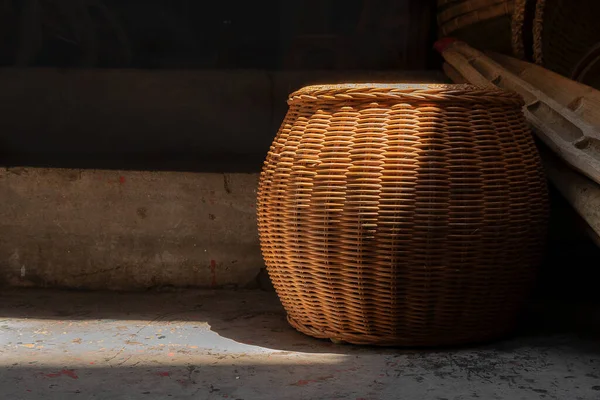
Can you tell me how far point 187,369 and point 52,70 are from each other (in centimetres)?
192

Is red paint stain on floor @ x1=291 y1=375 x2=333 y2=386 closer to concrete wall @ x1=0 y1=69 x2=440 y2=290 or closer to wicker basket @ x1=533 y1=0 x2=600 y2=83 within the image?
concrete wall @ x1=0 y1=69 x2=440 y2=290

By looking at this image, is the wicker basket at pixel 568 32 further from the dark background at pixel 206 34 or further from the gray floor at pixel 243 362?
the gray floor at pixel 243 362

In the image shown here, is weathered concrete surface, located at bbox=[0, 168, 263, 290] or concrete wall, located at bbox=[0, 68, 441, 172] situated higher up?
concrete wall, located at bbox=[0, 68, 441, 172]

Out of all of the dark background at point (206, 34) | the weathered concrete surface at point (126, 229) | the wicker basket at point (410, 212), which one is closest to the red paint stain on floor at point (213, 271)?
the weathered concrete surface at point (126, 229)

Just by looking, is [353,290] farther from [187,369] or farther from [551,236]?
[551,236]

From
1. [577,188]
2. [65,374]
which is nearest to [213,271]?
[65,374]

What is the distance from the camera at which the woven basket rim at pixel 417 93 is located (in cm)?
249

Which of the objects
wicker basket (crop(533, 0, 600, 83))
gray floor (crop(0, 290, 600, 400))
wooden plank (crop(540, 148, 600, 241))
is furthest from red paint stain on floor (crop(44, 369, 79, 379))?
wicker basket (crop(533, 0, 600, 83))

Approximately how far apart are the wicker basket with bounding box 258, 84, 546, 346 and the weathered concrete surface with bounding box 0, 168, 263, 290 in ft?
2.51

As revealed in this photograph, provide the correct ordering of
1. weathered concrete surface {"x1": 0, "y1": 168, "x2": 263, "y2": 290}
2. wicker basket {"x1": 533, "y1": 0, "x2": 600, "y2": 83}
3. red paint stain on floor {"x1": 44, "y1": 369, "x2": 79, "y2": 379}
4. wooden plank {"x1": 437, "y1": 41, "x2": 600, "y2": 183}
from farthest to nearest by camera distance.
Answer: wicker basket {"x1": 533, "y1": 0, "x2": 600, "y2": 83} < weathered concrete surface {"x1": 0, "y1": 168, "x2": 263, "y2": 290} < wooden plank {"x1": 437, "y1": 41, "x2": 600, "y2": 183} < red paint stain on floor {"x1": 44, "y1": 369, "x2": 79, "y2": 379}

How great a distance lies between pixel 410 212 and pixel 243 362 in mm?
597

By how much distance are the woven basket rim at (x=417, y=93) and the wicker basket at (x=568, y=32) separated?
103cm

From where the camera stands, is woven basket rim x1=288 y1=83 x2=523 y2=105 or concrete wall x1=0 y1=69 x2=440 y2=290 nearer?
woven basket rim x1=288 y1=83 x2=523 y2=105

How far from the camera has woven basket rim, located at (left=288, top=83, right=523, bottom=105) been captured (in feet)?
8.18
